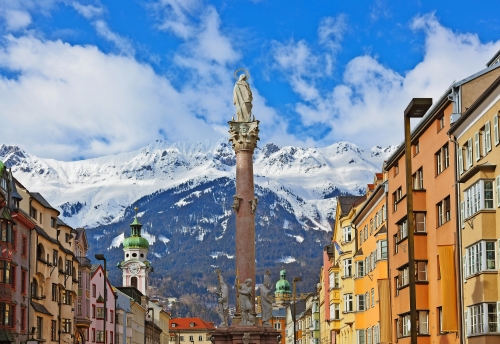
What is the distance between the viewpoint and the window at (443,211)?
46997 mm

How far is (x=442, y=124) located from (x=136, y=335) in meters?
89.1

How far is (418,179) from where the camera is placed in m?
53.5

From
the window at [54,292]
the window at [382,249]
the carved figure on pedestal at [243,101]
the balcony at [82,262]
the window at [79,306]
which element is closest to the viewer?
the carved figure on pedestal at [243,101]

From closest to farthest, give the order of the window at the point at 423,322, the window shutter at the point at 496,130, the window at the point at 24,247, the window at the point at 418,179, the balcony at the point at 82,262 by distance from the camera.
Answer: the window shutter at the point at 496,130 < the window at the point at 423,322 < the window at the point at 418,179 < the window at the point at 24,247 < the balcony at the point at 82,262

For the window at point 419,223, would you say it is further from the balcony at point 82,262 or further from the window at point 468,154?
the balcony at point 82,262

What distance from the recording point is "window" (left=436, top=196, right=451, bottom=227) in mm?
46997

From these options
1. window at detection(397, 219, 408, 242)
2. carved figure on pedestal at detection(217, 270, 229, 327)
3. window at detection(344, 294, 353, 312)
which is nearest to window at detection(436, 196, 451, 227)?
window at detection(397, 219, 408, 242)

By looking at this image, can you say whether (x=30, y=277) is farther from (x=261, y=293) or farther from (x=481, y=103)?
(x=481, y=103)

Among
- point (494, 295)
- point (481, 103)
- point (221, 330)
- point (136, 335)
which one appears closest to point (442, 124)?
point (481, 103)

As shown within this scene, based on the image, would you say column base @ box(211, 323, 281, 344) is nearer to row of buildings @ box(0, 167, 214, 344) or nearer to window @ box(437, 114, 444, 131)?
row of buildings @ box(0, 167, 214, 344)

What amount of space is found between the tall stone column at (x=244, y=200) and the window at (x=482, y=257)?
1494 cm

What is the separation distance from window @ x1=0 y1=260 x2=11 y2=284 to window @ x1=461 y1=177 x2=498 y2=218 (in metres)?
31.5

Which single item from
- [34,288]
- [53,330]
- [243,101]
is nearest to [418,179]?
[243,101]

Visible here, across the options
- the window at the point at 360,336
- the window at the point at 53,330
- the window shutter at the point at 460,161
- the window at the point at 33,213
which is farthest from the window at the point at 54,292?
the window shutter at the point at 460,161
